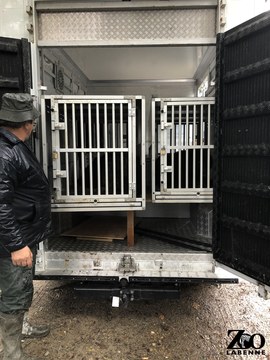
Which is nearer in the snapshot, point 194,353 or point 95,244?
point 194,353

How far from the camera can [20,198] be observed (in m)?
2.05

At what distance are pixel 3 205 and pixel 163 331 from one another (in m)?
1.84

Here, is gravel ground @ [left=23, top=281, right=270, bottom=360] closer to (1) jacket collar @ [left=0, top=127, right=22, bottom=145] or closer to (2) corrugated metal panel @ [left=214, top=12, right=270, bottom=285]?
(2) corrugated metal panel @ [left=214, top=12, right=270, bottom=285]

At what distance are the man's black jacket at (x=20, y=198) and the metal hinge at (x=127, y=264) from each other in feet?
2.43

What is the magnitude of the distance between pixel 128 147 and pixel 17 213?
1061 mm

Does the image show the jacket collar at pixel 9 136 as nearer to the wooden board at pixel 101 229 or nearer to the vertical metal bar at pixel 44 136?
the vertical metal bar at pixel 44 136

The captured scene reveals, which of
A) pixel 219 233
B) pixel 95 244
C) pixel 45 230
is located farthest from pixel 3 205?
pixel 219 233

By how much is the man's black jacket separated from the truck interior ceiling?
0.46 metres

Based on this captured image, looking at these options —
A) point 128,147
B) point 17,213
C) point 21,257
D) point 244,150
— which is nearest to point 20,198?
point 17,213

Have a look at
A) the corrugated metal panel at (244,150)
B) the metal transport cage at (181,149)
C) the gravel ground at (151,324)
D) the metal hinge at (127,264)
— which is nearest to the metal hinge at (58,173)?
the metal transport cage at (181,149)

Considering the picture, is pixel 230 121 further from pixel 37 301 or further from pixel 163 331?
pixel 37 301

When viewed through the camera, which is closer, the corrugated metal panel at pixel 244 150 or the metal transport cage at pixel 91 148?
the corrugated metal panel at pixel 244 150

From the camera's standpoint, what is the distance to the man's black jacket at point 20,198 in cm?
186

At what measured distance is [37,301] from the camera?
3184 millimetres
